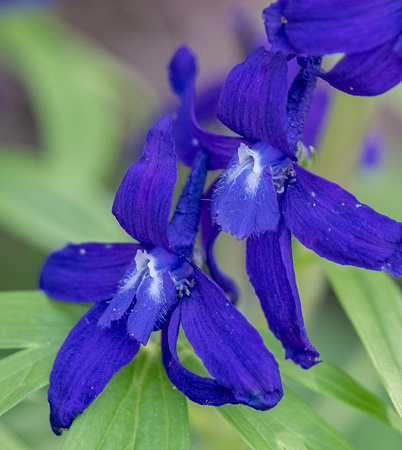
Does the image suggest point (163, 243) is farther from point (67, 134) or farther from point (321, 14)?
point (67, 134)

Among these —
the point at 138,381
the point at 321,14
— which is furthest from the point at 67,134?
the point at 321,14

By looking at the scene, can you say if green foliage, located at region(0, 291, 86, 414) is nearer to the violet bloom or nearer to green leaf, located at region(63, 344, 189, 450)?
green leaf, located at region(63, 344, 189, 450)

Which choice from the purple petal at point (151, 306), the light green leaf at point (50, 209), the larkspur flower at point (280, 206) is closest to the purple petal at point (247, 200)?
the larkspur flower at point (280, 206)

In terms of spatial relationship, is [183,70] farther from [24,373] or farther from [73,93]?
[73,93]

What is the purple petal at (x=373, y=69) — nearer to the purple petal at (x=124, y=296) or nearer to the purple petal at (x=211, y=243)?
the purple petal at (x=211, y=243)

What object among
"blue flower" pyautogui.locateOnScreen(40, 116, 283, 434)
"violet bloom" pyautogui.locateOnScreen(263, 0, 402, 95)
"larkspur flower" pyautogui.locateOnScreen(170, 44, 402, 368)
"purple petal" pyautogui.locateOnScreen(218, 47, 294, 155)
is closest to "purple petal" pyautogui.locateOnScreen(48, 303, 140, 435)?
"blue flower" pyautogui.locateOnScreen(40, 116, 283, 434)

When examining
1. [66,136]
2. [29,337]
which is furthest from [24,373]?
[66,136]
